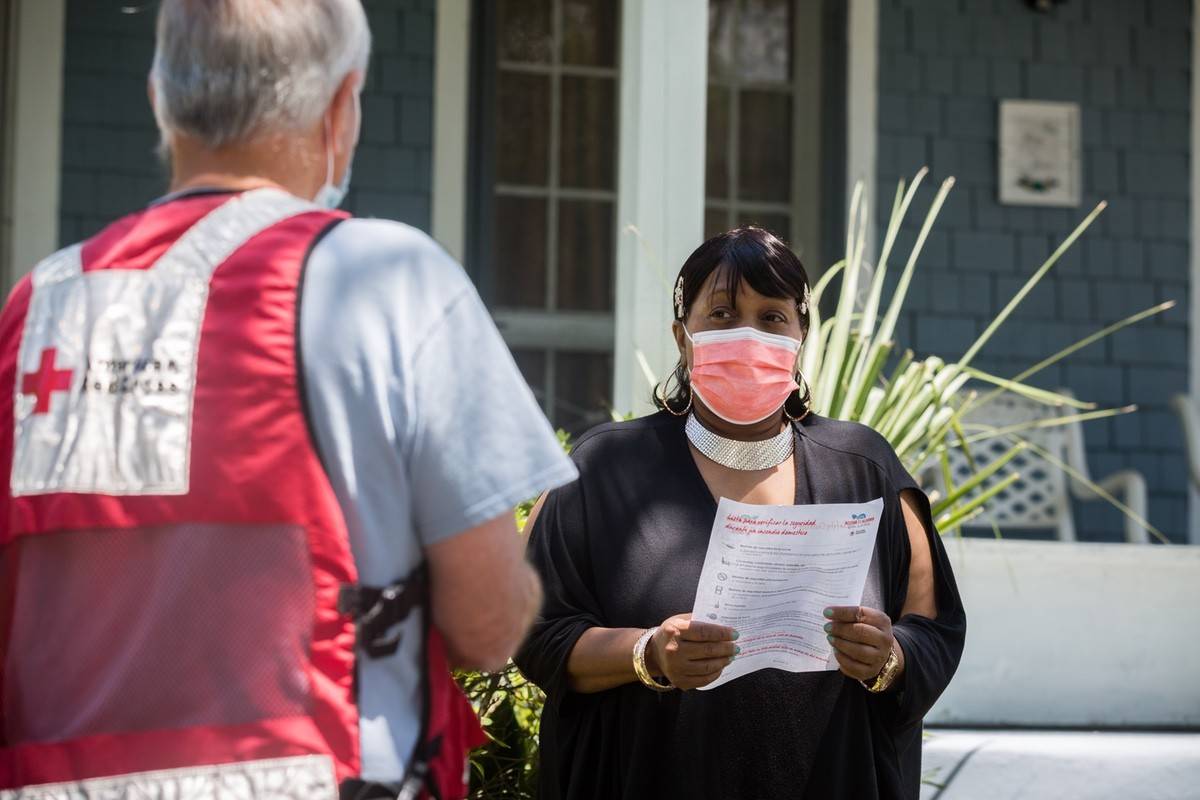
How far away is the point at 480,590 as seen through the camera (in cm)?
157

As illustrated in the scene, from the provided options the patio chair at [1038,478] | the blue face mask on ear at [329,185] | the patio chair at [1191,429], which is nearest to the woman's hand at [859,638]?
the blue face mask on ear at [329,185]

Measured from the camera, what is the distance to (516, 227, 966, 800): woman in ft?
7.70

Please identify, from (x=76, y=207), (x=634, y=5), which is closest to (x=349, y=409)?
(x=634, y=5)

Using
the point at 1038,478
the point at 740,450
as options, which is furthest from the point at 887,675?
the point at 1038,478

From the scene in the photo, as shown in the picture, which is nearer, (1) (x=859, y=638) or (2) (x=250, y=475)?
(2) (x=250, y=475)

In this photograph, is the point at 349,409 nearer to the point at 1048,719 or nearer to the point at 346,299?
the point at 346,299

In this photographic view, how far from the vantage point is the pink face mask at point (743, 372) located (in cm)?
251

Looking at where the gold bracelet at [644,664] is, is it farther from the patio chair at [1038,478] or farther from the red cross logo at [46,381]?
the patio chair at [1038,478]

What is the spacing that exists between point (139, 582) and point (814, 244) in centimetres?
603

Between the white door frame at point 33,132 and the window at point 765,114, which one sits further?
the window at point 765,114

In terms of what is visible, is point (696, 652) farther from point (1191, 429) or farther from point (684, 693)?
point (1191, 429)

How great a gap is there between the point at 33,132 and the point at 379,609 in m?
5.42

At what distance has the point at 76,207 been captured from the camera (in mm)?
6352

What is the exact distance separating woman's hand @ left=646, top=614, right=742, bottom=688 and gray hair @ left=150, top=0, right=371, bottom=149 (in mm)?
991
